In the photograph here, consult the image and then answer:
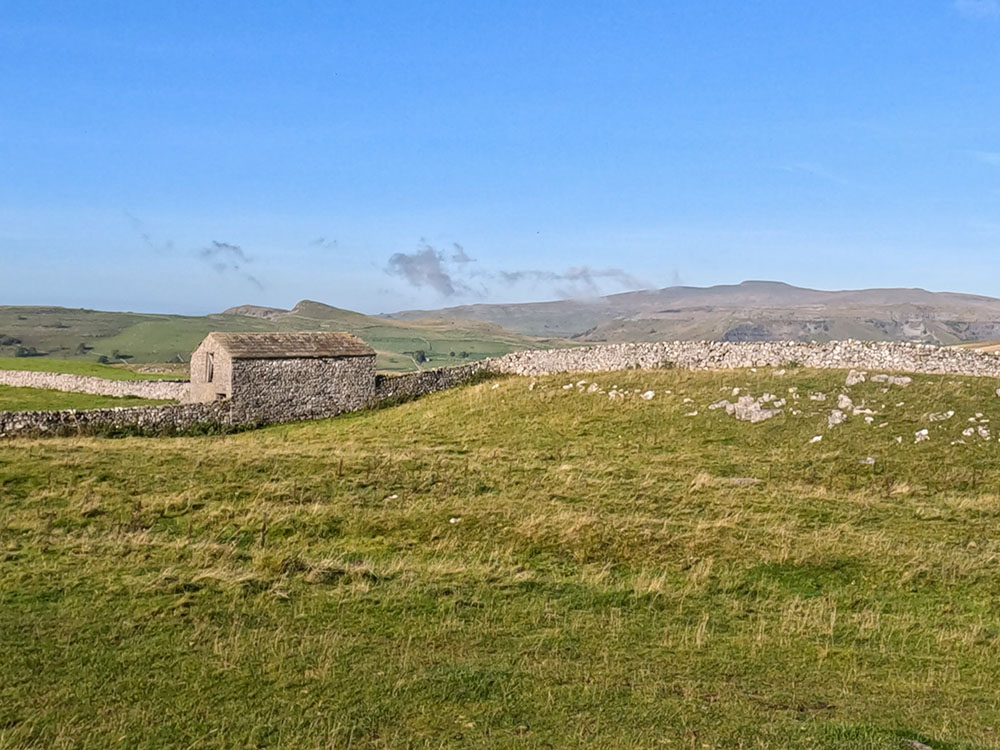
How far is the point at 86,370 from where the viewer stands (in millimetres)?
63125

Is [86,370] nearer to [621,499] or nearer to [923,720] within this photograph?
[621,499]

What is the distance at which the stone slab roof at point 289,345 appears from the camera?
40594 millimetres

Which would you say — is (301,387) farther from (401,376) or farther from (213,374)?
(401,376)

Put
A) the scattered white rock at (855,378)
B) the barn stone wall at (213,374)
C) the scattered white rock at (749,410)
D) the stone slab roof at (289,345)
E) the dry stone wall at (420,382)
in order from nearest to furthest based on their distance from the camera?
the scattered white rock at (749,410) < the scattered white rock at (855,378) < the barn stone wall at (213,374) < the stone slab roof at (289,345) < the dry stone wall at (420,382)

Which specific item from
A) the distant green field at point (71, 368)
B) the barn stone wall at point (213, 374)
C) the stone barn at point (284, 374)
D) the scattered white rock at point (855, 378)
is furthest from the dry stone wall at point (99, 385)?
the scattered white rock at point (855, 378)

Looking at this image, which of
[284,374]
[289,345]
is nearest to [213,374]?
[284,374]

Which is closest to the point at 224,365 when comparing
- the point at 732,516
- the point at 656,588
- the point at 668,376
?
the point at 668,376

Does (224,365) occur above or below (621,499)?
above

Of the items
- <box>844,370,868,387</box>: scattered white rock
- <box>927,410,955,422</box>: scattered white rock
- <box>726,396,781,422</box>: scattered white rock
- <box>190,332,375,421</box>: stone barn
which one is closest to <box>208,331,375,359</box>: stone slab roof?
<box>190,332,375,421</box>: stone barn

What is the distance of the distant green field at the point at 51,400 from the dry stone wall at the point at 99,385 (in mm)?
857

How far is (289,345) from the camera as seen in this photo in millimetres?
42625

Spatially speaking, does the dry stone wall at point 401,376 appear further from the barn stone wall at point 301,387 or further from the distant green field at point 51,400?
the distant green field at point 51,400

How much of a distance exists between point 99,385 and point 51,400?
17.1 feet

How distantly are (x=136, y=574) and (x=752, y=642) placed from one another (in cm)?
1007
